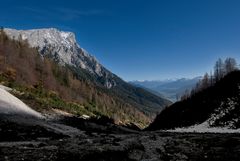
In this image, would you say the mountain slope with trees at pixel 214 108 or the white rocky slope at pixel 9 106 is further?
the mountain slope with trees at pixel 214 108

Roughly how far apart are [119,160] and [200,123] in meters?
87.8

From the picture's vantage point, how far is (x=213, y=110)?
118312mm

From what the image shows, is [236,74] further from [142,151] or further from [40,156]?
[40,156]

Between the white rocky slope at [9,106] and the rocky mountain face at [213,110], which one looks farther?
the rocky mountain face at [213,110]

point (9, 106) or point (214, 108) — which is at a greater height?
point (214, 108)

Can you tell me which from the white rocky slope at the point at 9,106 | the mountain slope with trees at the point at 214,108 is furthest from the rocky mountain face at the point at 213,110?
the white rocky slope at the point at 9,106

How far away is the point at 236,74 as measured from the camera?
133500 mm

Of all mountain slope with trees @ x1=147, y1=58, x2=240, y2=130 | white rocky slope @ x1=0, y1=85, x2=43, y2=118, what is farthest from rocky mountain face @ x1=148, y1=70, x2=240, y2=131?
white rocky slope @ x1=0, y1=85, x2=43, y2=118

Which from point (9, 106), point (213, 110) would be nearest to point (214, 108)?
point (213, 110)

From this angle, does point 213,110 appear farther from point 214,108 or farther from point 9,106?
point 9,106

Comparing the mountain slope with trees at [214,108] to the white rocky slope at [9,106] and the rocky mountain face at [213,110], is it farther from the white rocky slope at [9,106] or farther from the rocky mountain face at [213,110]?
the white rocky slope at [9,106]

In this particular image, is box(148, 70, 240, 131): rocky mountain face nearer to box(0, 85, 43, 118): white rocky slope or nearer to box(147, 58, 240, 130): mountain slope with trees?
box(147, 58, 240, 130): mountain slope with trees

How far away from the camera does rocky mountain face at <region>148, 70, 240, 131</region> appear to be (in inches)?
4106

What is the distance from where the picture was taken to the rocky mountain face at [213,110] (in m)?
104
